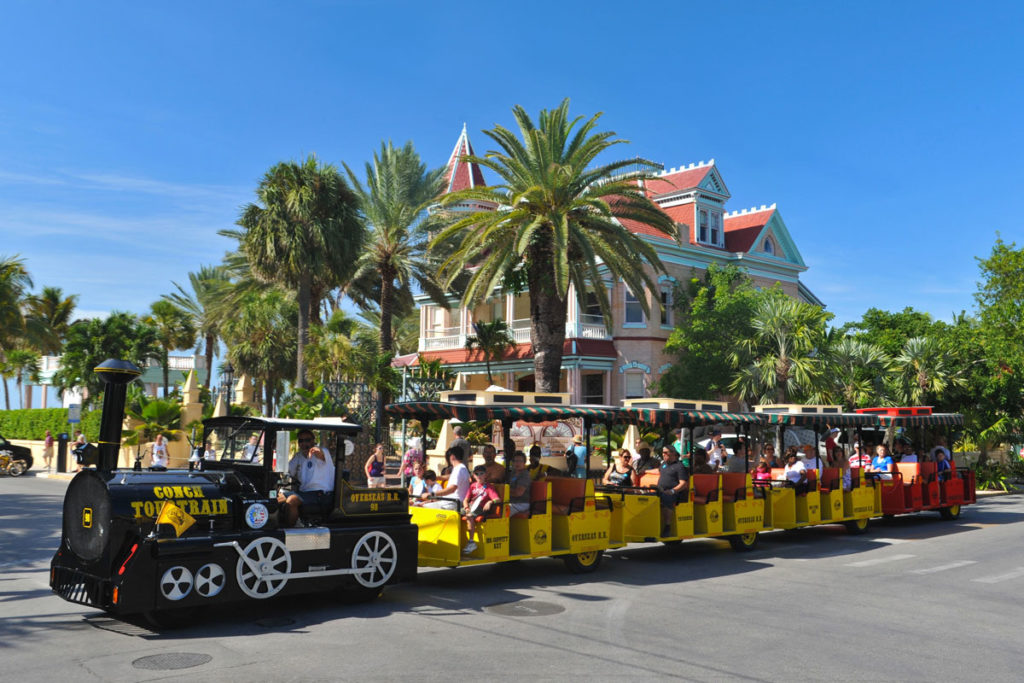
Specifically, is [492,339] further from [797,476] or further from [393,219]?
[797,476]

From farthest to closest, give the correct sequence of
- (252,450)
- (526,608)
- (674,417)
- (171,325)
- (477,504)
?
1. (171,325)
2. (674,417)
3. (477,504)
4. (526,608)
5. (252,450)

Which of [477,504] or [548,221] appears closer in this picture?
[477,504]

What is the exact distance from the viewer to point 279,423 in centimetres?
954

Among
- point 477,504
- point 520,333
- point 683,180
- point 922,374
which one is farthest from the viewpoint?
point 683,180

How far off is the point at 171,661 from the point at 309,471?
2868 mm

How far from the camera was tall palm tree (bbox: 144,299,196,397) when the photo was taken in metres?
59.7

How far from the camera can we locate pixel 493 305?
4362 cm

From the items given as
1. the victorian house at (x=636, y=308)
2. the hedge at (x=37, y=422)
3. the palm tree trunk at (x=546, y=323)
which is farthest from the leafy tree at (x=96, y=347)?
the palm tree trunk at (x=546, y=323)

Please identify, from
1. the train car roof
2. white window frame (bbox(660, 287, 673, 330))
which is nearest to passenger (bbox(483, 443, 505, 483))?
the train car roof

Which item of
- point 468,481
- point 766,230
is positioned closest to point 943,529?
point 468,481

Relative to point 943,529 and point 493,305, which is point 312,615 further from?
point 493,305

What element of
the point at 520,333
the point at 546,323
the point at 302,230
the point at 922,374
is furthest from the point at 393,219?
the point at 922,374

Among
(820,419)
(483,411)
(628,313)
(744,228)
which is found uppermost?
(744,228)

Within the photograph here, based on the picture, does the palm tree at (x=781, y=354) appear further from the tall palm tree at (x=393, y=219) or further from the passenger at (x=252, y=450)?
the passenger at (x=252, y=450)
